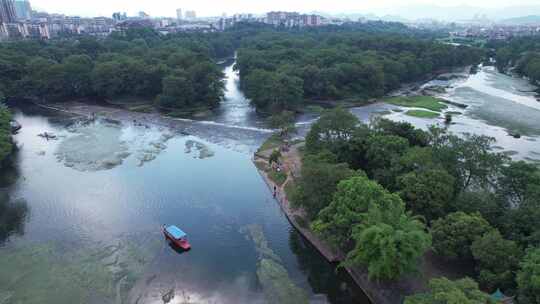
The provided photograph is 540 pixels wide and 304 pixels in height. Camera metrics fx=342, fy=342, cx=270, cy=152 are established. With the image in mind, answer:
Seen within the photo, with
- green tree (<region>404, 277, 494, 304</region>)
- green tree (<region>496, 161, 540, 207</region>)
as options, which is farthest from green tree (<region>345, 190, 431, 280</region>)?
green tree (<region>496, 161, 540, 207</region>)

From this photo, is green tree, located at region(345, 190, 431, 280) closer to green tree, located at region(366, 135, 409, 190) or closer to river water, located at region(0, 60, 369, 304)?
river water, located at region(0, 60, 369, 304)

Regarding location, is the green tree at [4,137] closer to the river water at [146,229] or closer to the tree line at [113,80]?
the river water at [146,229]

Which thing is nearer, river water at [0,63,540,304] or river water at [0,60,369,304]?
river water at [0,60,369,304]

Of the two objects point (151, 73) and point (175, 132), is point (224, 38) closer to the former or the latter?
point (151, 73)

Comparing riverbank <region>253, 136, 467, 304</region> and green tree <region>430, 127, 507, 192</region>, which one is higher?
green tree <region>430, 127, 507, 192</region>

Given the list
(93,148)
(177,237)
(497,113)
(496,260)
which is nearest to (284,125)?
(93,148)

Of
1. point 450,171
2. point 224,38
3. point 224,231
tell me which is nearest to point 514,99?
point 450,171
